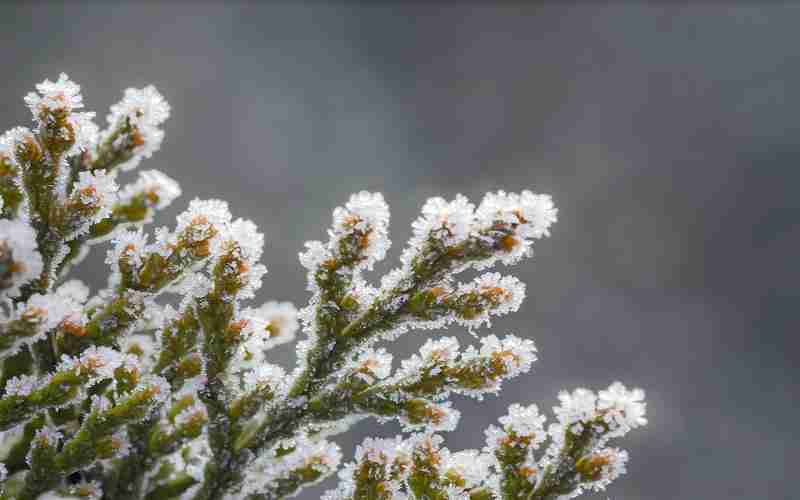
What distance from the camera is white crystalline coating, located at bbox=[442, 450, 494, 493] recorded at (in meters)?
2.57

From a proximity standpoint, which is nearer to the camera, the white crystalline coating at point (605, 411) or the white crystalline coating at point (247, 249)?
the white crystalline coating at point (605, 411)

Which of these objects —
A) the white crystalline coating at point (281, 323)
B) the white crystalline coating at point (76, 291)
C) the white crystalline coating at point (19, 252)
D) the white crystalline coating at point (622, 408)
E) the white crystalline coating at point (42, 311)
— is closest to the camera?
the white crystalline coating at point (19, 252)

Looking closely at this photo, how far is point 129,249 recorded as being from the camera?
2512 mm

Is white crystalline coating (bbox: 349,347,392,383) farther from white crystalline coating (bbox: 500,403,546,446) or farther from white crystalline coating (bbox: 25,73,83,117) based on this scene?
white crystalline coating (bbox: 25,73,83,117)

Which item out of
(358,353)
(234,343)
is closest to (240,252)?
(234,343)

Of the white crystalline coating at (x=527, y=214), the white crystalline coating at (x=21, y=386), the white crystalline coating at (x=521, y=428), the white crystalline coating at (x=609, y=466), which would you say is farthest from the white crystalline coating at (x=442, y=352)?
the white crystalline coating at (x=21, y=386)

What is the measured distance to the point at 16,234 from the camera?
1.99 meters

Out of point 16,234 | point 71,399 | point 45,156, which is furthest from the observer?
point 45,156

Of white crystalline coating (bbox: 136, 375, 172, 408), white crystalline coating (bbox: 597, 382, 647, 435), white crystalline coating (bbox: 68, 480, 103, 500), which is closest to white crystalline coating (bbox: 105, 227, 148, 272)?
white crystalline coating (bbox: 136, 375, 172, 408)

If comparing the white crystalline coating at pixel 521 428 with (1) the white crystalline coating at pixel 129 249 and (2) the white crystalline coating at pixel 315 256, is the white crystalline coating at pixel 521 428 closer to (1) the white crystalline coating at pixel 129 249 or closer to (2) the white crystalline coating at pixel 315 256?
(2) the white crystalline coating at pixel 315 256

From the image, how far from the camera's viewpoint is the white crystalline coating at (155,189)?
244cm

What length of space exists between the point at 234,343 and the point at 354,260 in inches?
23.0

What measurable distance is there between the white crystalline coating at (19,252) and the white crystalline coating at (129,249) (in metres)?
0.48

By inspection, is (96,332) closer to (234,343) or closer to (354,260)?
(234,343)
